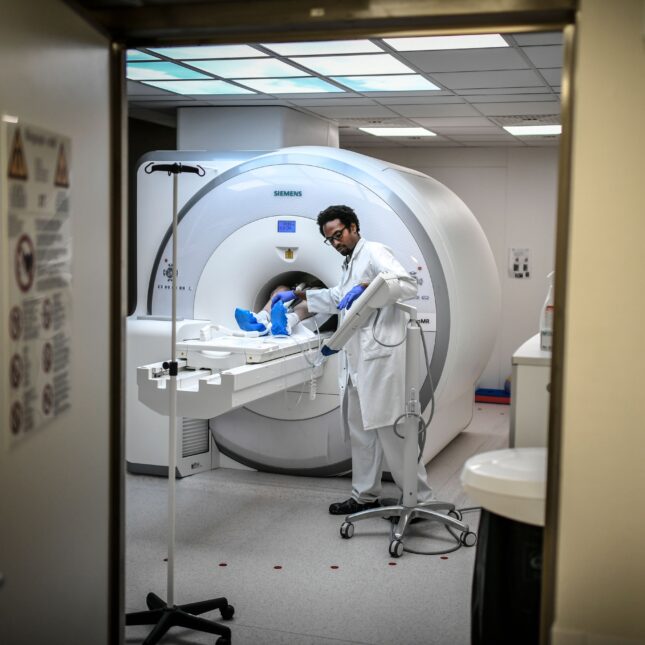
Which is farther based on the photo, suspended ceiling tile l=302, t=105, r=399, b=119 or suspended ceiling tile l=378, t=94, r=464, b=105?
suspended ceiling tile l=302, t=105, r=399, b=119

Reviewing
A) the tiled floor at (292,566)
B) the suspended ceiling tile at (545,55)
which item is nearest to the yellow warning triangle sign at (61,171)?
the tiled floor at (292,566)

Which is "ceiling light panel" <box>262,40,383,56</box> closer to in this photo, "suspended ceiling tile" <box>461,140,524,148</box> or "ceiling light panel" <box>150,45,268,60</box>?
"ceiling light panel" <box>150,45,268,60</box>

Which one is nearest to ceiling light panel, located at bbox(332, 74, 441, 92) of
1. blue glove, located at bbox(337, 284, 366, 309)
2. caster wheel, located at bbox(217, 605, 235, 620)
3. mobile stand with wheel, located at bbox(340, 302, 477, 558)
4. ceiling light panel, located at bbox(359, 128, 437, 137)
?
blue glove, located at bbox(337, 284, 366, 309)

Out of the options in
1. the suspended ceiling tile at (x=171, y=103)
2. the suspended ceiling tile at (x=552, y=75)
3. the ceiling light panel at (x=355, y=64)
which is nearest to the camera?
the ceiling light panel at (x=355, y=64)

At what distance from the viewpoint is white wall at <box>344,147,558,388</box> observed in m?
7.57

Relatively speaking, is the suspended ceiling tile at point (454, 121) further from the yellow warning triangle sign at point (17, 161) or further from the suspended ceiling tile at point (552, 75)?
the yellow warning triangle sign at point (17, 161)

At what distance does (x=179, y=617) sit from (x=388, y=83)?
9.89 ft

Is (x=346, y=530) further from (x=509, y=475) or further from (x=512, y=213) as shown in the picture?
(x=512, y=213)

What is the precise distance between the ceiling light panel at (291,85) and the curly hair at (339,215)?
797mm

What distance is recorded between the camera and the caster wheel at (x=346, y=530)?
13.2ft

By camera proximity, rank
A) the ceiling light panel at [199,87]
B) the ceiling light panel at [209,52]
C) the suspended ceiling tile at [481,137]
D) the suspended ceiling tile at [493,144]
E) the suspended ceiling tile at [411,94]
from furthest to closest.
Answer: the suspended ceiling tile at [493,144] < the suspended ceiling tile at [481,137] < the suspended ceiling tile at [411,94] < the ceiling light panel at [199,87] < the ceiling light panel at [209,52]

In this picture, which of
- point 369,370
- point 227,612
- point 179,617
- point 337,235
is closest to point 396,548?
point 369,370

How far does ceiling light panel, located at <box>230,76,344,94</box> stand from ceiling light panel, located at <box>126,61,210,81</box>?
304mm

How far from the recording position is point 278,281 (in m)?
5.22
